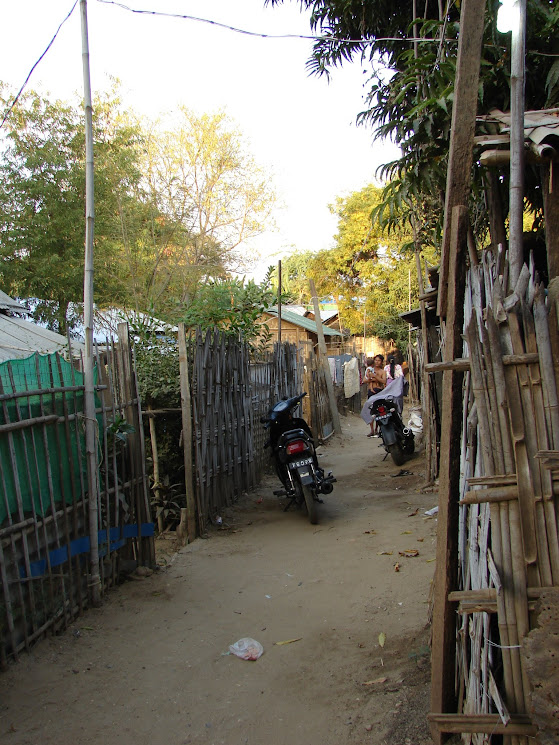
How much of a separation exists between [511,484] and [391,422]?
288 inches

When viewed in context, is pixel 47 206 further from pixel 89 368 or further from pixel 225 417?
pixel 89 368

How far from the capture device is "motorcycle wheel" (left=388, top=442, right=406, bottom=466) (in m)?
9.46

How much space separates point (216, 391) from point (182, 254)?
18.2 m

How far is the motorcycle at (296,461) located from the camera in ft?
21.2

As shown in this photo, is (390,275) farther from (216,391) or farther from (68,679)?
(68,679)

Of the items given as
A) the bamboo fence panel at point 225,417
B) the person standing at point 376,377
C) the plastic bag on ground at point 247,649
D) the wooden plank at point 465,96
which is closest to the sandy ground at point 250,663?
the plastic bag on ground at point 247,649

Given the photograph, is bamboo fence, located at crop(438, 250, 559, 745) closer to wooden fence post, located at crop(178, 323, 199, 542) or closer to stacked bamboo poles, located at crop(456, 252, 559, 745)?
stacked bamboo poles, located at crop(456, 252, 559, 745)

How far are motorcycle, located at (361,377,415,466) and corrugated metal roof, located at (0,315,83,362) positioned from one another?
15.8ft

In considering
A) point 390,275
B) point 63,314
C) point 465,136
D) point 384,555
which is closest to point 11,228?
point 63,314

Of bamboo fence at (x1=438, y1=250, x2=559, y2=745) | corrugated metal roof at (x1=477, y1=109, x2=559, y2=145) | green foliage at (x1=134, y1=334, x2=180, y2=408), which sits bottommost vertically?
bamboo fence at (x1=438, y1=250, x2=559, y2=745)

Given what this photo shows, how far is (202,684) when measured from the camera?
3342 millimetres

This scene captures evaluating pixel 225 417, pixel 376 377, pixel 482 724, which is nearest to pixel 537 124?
pixel 482 724

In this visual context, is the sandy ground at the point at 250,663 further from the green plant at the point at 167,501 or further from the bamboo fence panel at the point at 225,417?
the bamboo fence panel at the point at 225,417

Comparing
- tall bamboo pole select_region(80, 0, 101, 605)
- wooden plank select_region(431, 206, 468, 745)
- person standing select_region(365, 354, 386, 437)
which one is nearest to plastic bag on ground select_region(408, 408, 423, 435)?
person standing select_region(365, 354, 386, 437)
